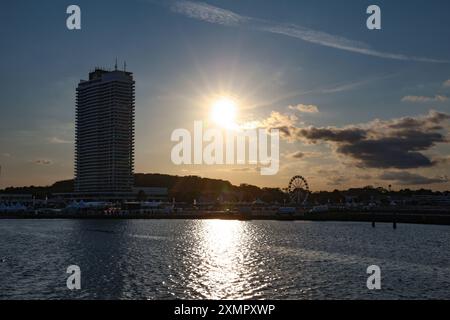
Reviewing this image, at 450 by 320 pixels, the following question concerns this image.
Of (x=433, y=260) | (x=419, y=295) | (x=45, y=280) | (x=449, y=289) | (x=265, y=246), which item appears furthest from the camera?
(x=265, y=246)

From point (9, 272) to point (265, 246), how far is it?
55.1 meters

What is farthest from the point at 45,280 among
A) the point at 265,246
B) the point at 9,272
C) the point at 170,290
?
the point at 265,246

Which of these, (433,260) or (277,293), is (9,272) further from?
(433,260)

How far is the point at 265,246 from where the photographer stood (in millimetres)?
104750
